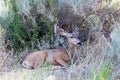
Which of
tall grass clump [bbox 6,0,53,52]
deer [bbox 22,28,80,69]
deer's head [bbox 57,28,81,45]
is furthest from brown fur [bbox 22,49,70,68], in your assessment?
tall grass clump [bbox 6,0,53,52]

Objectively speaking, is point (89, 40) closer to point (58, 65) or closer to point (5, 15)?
point (58, 65)

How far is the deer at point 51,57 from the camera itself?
18.0 ft

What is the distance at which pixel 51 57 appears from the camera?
5.50 m

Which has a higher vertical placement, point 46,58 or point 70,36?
point 70,36

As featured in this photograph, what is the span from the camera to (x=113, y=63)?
195 inches

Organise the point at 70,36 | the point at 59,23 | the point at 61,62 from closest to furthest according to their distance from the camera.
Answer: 1. the point at 61,62
2. the point at 70,36
3. the point at 59,23

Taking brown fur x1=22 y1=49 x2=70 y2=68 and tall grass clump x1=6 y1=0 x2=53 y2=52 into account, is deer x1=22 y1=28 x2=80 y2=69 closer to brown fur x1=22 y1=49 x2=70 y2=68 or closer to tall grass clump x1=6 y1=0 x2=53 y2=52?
brown fur x1=22 y1=49 x2=70 y2=68

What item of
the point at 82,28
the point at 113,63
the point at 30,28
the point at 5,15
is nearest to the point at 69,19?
the point at 82,28

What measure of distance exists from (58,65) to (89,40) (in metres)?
0.92

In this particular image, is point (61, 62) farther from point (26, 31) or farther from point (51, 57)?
point (26, 31)

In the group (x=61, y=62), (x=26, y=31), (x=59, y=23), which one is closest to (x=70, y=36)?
(x=61, y=62)

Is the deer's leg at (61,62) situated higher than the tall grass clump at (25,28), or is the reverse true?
the tall grass clump at (25,28)

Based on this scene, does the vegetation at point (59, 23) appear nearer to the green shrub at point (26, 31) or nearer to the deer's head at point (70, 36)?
the green shrub at point (26, 31)

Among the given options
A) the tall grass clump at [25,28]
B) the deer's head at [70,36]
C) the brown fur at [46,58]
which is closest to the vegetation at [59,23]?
the tall grass clump at [25,28]
